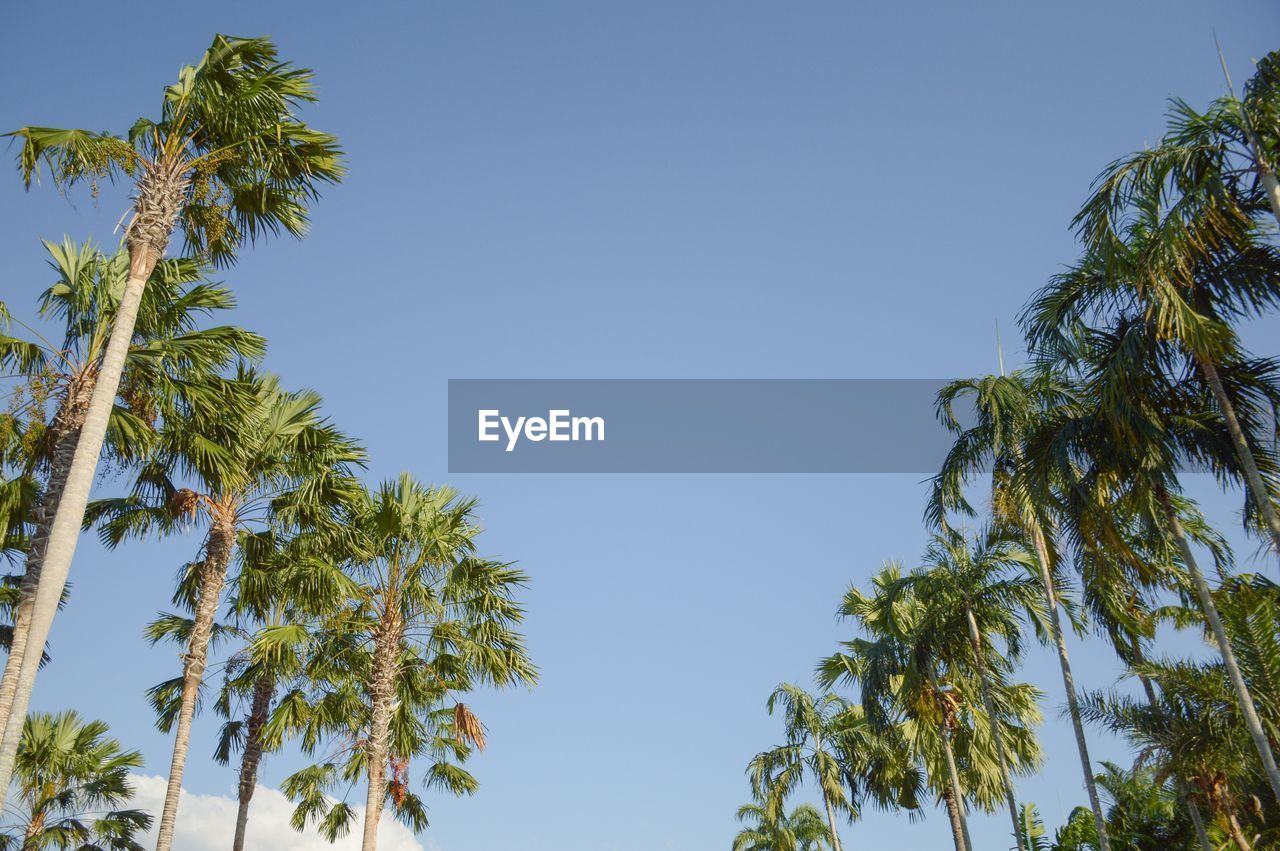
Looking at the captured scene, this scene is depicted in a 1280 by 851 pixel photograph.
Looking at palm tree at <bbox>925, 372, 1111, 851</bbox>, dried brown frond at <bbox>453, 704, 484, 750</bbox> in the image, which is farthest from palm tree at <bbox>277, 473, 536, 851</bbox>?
palm tree at <bbox>925, 372, 1111, 851</bbox>

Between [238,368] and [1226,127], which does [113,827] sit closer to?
[238,368]

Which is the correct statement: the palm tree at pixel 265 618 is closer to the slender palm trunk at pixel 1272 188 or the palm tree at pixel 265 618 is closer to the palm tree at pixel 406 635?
the palm tree at pixel 406 635

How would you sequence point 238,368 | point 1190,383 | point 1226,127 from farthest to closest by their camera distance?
1. point 238,368
2. point 1190,383
3. point 1226,127

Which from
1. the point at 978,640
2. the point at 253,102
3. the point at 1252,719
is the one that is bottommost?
the point at 1252,719

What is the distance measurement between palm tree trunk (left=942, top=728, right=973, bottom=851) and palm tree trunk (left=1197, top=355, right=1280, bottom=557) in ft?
40.3

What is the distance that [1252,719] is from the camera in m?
12.0

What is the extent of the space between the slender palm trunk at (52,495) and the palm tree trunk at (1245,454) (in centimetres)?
1423

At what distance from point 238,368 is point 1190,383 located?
14.1 metres

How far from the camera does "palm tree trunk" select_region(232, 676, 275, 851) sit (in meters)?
18.5

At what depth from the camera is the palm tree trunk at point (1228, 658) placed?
38.5ft

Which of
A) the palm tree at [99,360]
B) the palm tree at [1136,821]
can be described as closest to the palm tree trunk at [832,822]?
the palm tree at [1136,821]

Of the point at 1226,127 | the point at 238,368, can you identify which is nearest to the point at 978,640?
the point at 1226,127

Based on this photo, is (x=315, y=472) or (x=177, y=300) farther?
(x=315, y=472)

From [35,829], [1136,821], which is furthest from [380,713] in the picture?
[1136,821]
